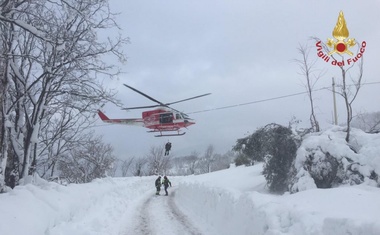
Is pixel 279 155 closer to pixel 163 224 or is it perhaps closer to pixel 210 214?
pixel 210 214

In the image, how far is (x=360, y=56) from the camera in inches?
638

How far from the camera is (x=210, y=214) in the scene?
13.1 m

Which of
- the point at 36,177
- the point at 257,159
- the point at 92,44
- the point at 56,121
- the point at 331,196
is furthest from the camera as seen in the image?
the point at 257,159

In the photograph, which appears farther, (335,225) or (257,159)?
(257,159)

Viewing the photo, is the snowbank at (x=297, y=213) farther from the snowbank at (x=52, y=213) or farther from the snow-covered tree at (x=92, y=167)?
the snow-covered tree at (x=92, y=167)

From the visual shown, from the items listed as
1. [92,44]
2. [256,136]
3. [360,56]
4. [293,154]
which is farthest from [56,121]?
[360,56]

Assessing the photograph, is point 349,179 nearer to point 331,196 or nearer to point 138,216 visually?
point 331,196

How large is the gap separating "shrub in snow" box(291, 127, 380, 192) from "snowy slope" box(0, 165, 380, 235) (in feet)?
15.4

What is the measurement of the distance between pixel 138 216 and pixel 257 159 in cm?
839

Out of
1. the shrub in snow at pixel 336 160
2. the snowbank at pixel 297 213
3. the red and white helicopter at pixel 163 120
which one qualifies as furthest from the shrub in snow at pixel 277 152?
the snowbank at pixel 297 213

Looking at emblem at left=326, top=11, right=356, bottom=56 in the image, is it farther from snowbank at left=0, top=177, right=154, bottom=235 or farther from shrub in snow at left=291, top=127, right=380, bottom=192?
snowbank at left=0, top=177, right=154, bottom=235

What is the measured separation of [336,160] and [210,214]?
262 inches

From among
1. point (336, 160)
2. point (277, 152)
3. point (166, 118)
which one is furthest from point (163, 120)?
point (336, 160)

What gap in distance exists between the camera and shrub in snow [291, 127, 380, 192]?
14.8 metres
